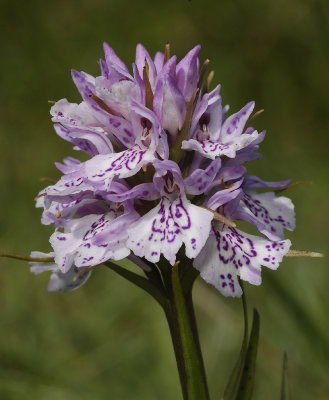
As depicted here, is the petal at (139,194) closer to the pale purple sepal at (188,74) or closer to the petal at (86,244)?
the petal at (86,244)

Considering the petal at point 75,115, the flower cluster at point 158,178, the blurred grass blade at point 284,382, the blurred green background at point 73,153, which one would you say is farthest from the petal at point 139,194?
the blurred green background at point 73,153

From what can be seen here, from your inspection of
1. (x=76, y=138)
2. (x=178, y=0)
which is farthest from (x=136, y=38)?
(x=76, y=138)

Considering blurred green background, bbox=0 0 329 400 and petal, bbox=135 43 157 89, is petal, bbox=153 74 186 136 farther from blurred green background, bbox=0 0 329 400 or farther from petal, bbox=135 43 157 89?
blurred green background, bbox=0 0 329 400

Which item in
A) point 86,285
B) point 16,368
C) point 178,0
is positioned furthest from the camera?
point 178,0

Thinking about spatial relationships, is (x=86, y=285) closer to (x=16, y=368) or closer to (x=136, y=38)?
(x=16, y=368)

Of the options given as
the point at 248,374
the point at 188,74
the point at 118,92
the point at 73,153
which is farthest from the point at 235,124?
the point at 73,153

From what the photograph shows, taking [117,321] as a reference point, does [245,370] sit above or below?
above
